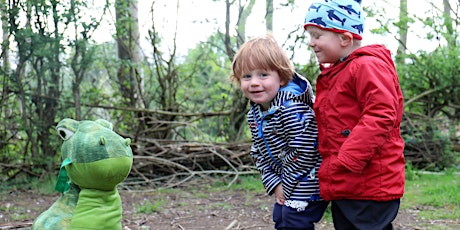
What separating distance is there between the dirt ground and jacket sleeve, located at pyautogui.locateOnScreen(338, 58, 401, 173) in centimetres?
225

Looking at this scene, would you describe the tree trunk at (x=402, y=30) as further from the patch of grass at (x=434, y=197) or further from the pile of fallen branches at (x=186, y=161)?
the pile of fallen branches at (x=186, y=161)

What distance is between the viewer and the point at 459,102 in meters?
8.48

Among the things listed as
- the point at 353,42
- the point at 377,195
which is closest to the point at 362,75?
the point at 353,42

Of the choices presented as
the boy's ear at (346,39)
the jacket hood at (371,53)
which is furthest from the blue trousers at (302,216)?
the boy's ear at (346,39)

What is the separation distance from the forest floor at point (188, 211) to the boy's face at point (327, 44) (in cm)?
221

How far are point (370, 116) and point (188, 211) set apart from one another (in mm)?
3285

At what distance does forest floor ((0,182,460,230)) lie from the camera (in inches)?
184

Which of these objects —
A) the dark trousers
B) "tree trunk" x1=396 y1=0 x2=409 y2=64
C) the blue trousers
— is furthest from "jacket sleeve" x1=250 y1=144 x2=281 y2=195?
"tree trunk" x1=396 y1=0 x2=409 y2=64

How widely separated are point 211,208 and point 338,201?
9.75 feet

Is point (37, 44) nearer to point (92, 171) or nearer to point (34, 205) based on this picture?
point (34, 205)

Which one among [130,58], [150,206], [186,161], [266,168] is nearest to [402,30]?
[186,161]

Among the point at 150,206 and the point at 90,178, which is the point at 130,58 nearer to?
the point at 150,206

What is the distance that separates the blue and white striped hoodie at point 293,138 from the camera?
2.76m

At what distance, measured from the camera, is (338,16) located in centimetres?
262
